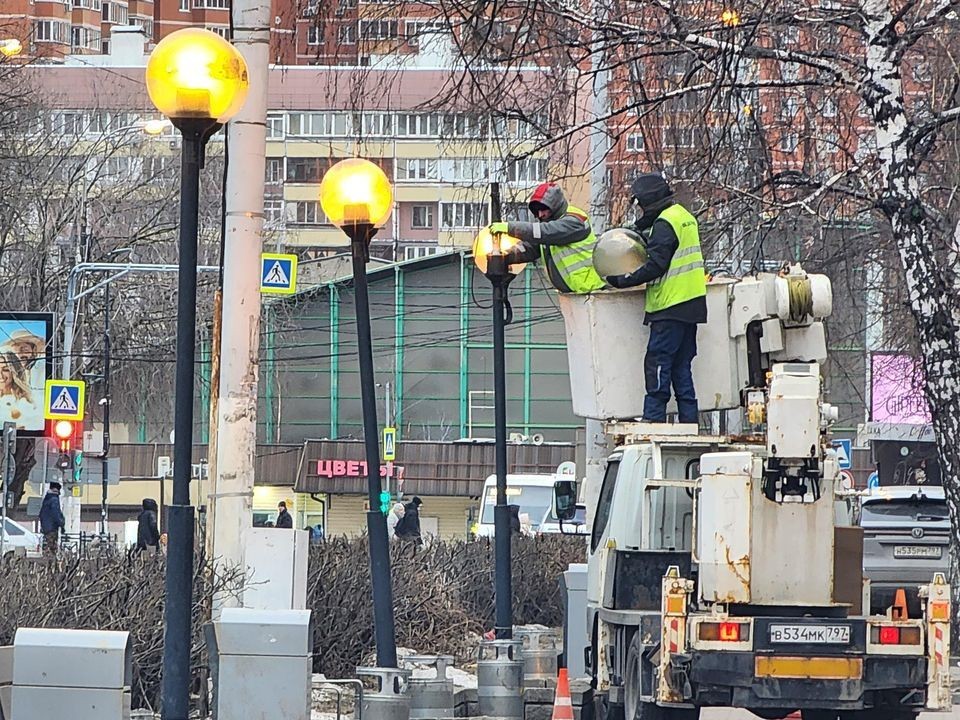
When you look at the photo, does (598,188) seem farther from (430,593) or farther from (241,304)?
(241,304)

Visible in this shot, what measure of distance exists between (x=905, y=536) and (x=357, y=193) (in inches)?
416

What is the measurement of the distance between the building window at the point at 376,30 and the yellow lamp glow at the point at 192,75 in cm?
528

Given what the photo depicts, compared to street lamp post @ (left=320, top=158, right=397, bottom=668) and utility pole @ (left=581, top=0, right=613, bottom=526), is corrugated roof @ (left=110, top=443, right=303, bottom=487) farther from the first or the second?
street lamp post @ (left=320, top=158, right=397, bottom=668)

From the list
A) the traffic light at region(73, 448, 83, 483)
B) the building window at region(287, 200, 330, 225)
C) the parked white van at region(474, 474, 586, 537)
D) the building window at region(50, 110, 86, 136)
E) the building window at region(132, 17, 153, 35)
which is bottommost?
the parked white van at region(474, 474, 586, 537)

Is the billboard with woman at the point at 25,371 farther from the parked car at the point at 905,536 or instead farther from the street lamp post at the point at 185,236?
the street lamp post at the point at 185,236

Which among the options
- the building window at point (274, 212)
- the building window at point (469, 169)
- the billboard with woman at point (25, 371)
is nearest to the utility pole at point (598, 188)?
the building window at point (469, 169)

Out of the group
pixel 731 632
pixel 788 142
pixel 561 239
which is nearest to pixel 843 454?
pixel 788 142

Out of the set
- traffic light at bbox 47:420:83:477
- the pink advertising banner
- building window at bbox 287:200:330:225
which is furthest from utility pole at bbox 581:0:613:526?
building window at bbox 287:200:330:225

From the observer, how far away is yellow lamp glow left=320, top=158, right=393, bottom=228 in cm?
1251

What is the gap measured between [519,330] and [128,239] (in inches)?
936

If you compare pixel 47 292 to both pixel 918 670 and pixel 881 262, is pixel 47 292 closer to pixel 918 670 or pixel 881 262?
pixel 881 262

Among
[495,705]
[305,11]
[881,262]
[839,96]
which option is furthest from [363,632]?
[881,262]

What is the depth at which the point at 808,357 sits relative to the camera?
13.8 meters

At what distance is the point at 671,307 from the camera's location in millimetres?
13539
